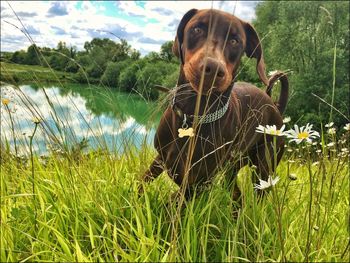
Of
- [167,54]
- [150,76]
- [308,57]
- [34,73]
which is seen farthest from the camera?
[308,57]

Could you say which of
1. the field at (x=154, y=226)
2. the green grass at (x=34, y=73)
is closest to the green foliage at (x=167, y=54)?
the green grass at (x=34, y=73)

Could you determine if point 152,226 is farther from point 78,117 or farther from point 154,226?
point 78,117

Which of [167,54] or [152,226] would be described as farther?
[167,54]

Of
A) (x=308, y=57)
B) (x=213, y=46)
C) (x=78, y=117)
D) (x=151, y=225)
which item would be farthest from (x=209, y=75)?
(x=308, y=57)

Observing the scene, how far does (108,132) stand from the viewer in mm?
3229

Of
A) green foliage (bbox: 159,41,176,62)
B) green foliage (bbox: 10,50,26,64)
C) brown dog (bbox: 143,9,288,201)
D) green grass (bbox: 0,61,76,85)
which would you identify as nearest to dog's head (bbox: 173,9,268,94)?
brown dog (bbox: 143,9,288,201)

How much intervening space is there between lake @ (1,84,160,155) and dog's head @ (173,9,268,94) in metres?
0.39

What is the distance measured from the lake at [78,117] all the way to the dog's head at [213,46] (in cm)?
39

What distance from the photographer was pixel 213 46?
2.32m

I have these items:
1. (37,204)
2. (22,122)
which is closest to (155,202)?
(37,204)

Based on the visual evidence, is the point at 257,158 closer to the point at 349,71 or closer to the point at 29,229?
the point at 29,229

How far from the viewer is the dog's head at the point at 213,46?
2.14m

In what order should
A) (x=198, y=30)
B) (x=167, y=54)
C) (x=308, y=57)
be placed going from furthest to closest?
(x=308, y=57)
(x=167, y=54)
(x=198, y=30)

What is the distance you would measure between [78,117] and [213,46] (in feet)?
4.19
